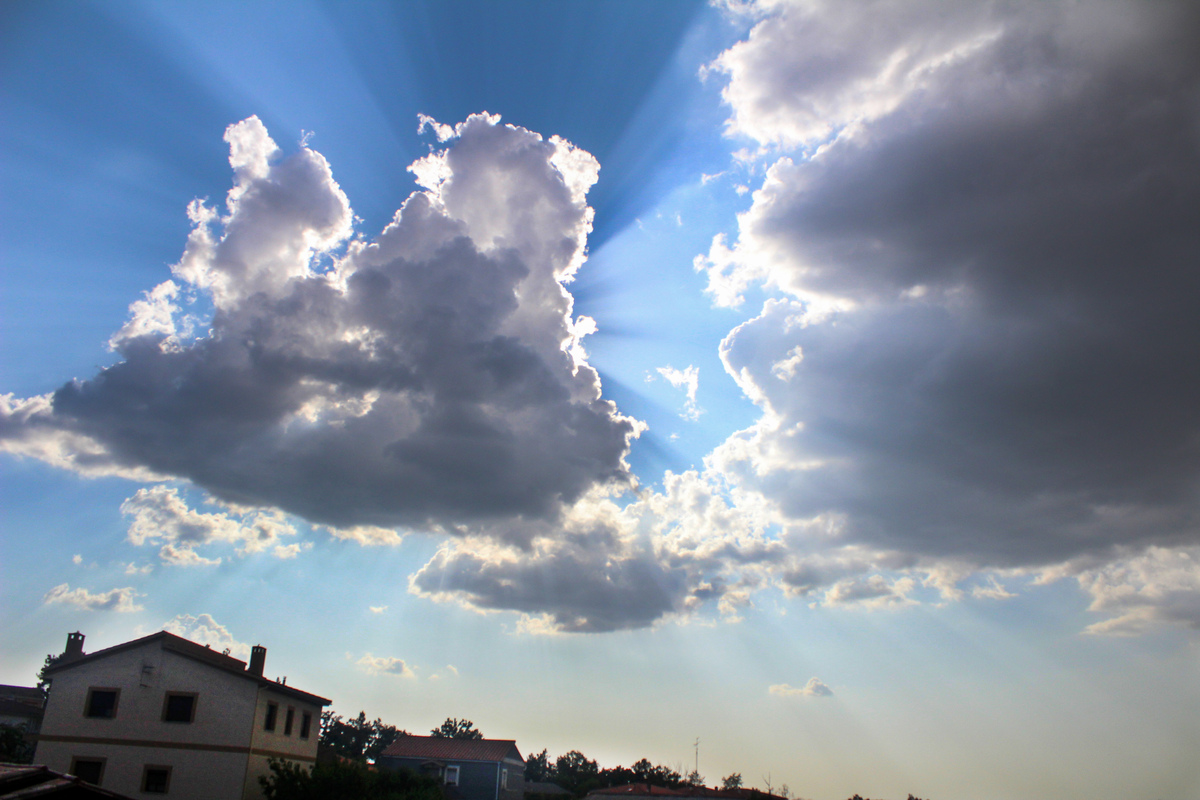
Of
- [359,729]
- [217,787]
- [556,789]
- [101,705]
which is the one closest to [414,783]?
[217,787]

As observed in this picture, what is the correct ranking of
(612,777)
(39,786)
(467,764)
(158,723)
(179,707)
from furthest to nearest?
(612,777), (467,764), (179,707), (158,723), (39,786)

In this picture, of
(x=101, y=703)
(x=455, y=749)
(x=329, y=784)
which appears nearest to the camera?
(x=329, y=784)

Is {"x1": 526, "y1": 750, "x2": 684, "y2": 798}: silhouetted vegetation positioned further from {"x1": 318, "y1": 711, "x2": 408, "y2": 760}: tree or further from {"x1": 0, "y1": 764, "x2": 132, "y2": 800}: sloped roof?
{"x1": 0, "y1": 764, "x2": 132, "y2": 800}: sloped roof

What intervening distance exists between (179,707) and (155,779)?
3.23 metres

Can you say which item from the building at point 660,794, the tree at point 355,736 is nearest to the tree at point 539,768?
the tree at point 355,736

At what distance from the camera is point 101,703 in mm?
34281

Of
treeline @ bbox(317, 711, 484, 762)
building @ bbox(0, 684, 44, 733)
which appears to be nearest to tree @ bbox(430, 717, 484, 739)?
treeline @ bbox(317, 711, 484, 762)

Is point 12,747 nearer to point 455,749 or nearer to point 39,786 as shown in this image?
point 455,749

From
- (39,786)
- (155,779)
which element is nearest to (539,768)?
(155,779)

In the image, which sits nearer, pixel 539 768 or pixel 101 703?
pixel 101 703

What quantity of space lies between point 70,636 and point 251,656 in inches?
402

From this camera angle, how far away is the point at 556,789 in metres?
88.3

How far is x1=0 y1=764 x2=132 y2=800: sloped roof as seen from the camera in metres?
9.52

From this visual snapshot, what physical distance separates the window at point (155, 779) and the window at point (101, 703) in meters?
3.38
